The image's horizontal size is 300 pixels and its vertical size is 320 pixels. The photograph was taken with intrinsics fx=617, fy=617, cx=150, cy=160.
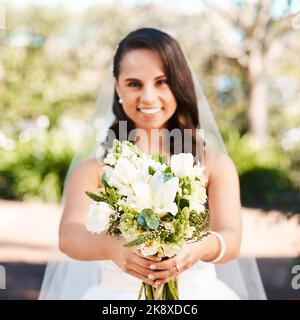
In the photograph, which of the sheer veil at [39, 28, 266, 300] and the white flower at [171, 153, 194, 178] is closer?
the white flower at [171, 153, 194, 178]

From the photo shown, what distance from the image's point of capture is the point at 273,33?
14328 mm

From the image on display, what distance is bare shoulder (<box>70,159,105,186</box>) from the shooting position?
251 cm

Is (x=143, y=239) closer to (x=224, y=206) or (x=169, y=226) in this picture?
(x=169, y=226)

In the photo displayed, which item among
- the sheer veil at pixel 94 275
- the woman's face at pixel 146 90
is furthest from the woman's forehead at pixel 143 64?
the sheer veil at pixel 94 275

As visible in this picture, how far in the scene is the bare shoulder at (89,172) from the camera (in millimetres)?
2512

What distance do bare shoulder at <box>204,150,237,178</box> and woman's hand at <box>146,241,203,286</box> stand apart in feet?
1.90

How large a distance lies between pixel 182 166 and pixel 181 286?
0.83 meters

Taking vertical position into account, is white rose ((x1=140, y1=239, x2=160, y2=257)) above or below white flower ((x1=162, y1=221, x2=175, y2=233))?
below

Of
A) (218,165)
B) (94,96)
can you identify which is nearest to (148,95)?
(218,165)

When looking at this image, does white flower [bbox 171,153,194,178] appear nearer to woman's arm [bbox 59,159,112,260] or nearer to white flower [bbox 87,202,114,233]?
white flower [bbox 87,202,114,233]

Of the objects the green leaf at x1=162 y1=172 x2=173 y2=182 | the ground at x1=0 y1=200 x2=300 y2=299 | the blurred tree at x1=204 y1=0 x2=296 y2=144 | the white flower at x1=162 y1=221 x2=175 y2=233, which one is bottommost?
the white flower at x1=162 y1=221 x2=175 y2=233

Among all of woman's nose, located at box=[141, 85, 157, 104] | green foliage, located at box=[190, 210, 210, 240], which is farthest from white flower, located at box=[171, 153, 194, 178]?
woman's nose, located at box=[141, 85, 157, 104]

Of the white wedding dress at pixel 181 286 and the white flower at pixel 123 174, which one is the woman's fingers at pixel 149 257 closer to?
the white flower at pixel 123 174

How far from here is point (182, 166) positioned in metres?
1.79
